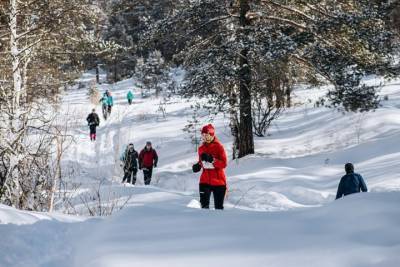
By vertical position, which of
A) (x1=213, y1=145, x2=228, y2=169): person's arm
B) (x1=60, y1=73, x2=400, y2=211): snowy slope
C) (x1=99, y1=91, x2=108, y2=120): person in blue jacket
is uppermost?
(x1=99, y1=91, x2=108, y2=120): person in blue jacket

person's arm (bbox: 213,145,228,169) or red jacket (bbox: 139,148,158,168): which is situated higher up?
person's arm (bbox: 213,145,228,169)

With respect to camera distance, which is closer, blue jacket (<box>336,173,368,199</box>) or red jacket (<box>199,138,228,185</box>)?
red jacket (<box>199,138,228,185</box>)

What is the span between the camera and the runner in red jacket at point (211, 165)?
7074mm

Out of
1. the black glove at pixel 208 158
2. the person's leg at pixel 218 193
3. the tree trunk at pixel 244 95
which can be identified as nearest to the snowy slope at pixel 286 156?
the tree trunk at pixel 244 95

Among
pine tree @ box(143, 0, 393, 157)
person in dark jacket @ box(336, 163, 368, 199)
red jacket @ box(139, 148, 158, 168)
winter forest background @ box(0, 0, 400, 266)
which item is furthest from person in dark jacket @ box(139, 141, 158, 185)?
person in dark jacket @ box(336, 163, 368, 199)

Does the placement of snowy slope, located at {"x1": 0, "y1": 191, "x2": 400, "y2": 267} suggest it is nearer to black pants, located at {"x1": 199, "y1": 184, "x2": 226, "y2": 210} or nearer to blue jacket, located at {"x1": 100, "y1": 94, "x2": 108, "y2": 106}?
black pants, located at {"x1": 199, "y1": 184, "x2": 226, "y2": 210}

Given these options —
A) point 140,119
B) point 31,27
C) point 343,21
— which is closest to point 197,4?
point 343,21

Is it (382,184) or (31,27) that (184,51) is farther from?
(382,184)

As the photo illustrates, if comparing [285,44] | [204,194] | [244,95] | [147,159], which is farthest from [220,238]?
[244,95]

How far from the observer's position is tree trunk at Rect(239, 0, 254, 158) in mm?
13211

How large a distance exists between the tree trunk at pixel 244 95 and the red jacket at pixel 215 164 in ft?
19.9

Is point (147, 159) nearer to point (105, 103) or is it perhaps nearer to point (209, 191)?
point (209, 191)

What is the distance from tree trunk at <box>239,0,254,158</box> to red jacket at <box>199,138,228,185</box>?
19.9 feet

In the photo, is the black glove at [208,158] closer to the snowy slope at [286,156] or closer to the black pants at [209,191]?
the black pants at [209,191]
